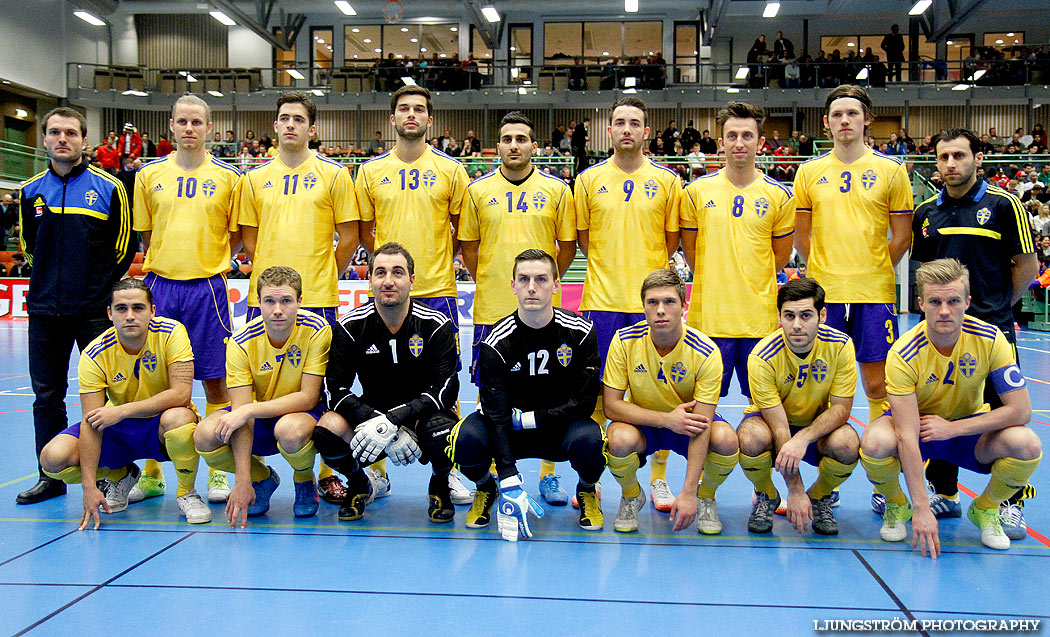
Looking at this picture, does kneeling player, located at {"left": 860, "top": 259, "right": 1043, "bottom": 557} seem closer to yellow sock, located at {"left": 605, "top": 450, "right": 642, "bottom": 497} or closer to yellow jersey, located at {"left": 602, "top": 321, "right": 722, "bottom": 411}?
yellow jersey, located at {"left": 602, "top": 321, "right": 722, "bottom": 411}

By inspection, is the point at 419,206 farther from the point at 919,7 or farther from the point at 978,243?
the point at 919,7

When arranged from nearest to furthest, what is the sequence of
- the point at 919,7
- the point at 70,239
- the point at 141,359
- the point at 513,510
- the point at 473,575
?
the point at 473,575
the point at 513,510
the point at 141,359
the point at 70,239
the point at 919,7

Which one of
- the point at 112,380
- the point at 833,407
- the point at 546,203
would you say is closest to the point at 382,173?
the point at 546,203

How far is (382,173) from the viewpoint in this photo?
5199 mm

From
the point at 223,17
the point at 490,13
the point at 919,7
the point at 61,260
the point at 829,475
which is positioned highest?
the point at 490,13

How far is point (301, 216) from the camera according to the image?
505 cm

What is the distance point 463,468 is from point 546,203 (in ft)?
6.14

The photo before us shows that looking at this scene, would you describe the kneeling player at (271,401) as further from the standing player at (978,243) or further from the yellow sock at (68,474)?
the standing player at (978,243)

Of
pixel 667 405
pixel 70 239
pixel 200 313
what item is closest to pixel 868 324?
pixel 667 405

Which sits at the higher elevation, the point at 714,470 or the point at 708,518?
the point at 714,470

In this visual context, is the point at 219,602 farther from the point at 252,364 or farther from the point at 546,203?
the point at 546,203

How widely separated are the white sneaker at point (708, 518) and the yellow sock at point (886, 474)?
0.80m

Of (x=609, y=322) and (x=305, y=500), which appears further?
(x=609, y=322)

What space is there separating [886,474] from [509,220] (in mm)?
2665
